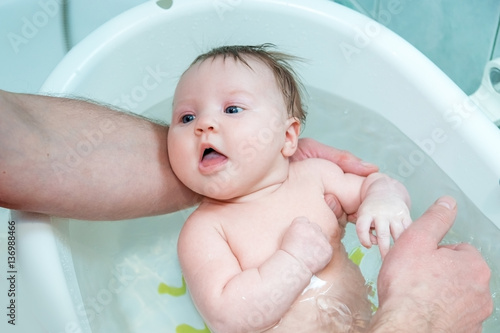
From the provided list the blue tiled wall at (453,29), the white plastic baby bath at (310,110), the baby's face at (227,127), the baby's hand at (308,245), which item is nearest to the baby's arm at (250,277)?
the baby's hand at (308,245)

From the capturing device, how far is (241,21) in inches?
57.0

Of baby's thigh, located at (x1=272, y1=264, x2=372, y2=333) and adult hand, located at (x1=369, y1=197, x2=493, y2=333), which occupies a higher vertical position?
adult hand, located at (x1=369, y1=197, x2=493, y2=333)

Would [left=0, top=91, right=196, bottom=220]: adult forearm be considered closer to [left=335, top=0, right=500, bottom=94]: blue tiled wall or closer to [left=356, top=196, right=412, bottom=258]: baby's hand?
[left=356, top=196, right=412, bottom=258]: baby's hand

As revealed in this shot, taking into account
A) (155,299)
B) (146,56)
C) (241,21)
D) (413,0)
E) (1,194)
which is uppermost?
(413,0)

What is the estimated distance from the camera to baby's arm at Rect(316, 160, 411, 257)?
39.6 inches

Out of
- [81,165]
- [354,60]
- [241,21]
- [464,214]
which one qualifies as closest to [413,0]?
[354,60]

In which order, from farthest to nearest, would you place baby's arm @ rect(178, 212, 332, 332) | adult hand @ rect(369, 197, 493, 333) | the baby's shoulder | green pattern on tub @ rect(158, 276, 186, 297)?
green pattern on tub @ rect(158, 276, 186, 297) → the baby's shoulder → baby's arm @ rect(178, 212, 332, 332) → adult hand @ rect(369, 197, 493, 333)

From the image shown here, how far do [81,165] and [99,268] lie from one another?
274mm

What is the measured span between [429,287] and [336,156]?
1.36ft

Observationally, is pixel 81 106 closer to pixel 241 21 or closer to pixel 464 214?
pixel 241 21

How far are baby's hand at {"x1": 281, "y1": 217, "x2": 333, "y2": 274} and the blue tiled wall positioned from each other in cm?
69

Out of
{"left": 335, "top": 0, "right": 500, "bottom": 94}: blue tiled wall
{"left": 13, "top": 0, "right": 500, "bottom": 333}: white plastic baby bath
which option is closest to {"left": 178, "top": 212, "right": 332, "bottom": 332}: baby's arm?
{"left": 13, "top": 0, "right": 500, "bottom": 333}: white plastic baby bath

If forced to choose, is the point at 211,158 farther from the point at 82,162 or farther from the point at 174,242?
the point at 174,242

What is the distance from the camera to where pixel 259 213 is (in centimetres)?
109
